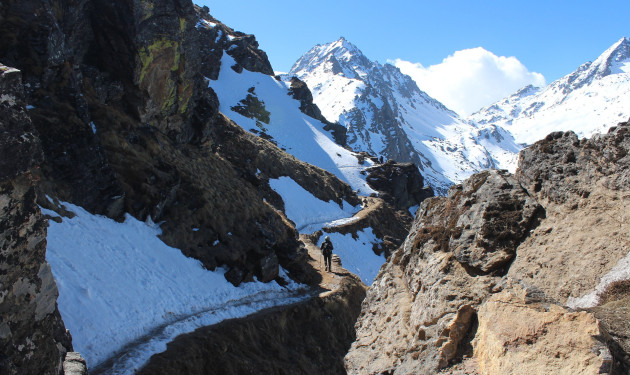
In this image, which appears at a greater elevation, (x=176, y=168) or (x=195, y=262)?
(x=176, y=168)

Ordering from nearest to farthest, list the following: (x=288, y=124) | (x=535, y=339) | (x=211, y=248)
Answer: (x=535, y=339) → (x=211, y=248) → (x=288, y=124)

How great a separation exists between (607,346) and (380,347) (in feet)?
17.9

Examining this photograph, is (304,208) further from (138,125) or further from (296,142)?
(296,142)

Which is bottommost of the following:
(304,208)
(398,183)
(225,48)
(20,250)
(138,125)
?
(20,250)

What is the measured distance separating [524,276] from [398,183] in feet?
254

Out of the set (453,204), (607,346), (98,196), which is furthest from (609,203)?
(98,196)

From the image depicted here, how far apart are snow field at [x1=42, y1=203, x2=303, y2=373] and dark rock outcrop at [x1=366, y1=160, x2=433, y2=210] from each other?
5903 cm

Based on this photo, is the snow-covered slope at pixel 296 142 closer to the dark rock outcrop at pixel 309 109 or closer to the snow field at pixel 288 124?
the snow field at pixel 288 124

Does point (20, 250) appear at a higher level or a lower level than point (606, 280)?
higher

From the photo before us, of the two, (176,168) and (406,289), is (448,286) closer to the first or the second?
(406,289)

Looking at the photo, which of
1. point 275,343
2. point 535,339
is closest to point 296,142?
point 275,343

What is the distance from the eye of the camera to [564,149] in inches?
308

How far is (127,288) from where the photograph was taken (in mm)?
16328

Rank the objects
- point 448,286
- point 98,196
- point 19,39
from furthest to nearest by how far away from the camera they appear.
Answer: point 98,196
point 19,39
point 448,286
